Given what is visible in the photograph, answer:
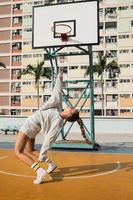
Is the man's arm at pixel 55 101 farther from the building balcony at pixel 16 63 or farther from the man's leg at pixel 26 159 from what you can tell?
the building balcony at pixel 16 63

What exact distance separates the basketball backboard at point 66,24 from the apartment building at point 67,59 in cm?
4235

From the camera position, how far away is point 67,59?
2408 inches

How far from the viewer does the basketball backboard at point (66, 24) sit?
39.2 feet

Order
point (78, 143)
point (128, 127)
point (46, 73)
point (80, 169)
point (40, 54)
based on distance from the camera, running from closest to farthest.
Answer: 1. point (80, 169)
2. point (78, 143)
3. point (128, 127)
4. point (46, 73)
5. point (40, 54)

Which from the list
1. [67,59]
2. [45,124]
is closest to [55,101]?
[45,124]

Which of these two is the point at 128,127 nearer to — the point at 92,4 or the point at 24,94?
the point at 92,4

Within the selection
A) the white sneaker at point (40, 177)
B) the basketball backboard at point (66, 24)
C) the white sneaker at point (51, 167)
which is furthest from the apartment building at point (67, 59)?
the white sneaker at point (40, 177)

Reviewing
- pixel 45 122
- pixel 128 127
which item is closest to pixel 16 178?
pixel 45 122

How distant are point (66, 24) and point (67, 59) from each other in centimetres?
4905

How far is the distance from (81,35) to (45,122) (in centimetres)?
626

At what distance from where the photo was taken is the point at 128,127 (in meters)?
23.6

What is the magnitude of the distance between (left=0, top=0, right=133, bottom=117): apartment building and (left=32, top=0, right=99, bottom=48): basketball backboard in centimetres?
4235

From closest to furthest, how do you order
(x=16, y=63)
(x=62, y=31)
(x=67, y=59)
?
(x=62, y=31), (x=67, y=59), (x=16, y=63)

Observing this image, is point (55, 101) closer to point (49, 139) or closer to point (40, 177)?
point (49, 139)
